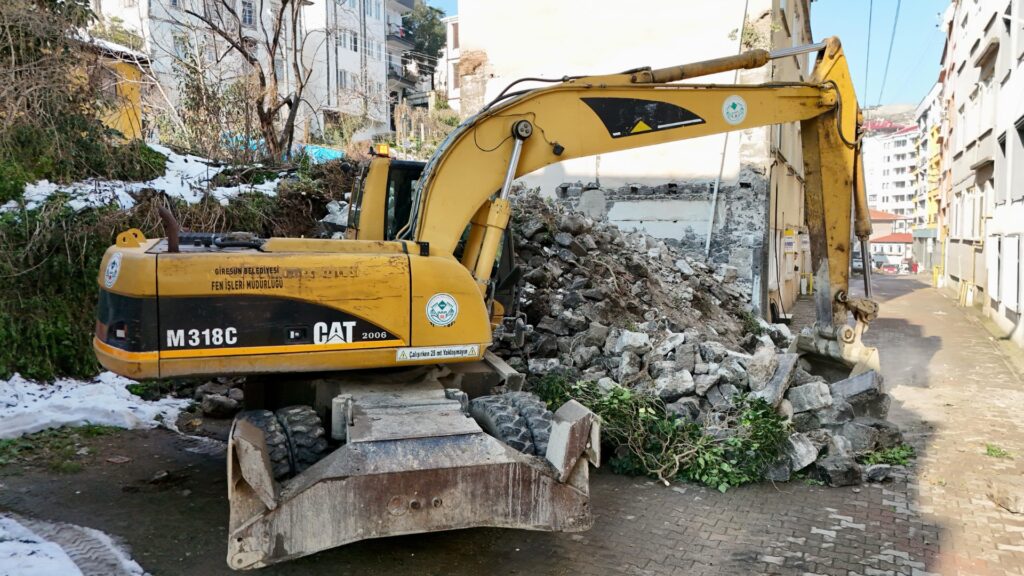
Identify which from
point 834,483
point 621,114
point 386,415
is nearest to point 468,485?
point 386,415

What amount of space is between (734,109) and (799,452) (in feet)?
9.43

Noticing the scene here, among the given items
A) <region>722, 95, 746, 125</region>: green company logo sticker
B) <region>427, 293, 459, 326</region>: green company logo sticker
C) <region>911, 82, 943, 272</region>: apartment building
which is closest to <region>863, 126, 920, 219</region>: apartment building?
<region>911, 82, 943, 272</region>: apartment building

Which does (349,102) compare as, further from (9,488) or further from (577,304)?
(9,488)

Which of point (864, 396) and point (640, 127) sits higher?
point (640, 127)

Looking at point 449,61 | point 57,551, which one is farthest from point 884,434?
point 449,61

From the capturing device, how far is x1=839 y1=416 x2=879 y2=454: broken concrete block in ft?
20.5

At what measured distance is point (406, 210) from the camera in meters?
5.85

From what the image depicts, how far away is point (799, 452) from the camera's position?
5855mm

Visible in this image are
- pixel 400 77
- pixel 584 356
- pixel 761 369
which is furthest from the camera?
pixel 400 77

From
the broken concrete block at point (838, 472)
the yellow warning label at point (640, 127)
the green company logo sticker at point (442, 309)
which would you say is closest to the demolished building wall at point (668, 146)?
the broken concrete block at point (838, 472)

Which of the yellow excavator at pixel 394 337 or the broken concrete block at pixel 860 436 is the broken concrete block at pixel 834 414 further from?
the yellow excavator at pixel 394 337

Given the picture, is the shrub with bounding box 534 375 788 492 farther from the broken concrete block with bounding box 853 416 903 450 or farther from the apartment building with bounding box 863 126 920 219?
the apartment building with bounding box 863 126 920 219

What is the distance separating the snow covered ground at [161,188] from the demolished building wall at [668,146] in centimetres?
691

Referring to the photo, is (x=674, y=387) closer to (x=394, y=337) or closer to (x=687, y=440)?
(x=687, y=440)
